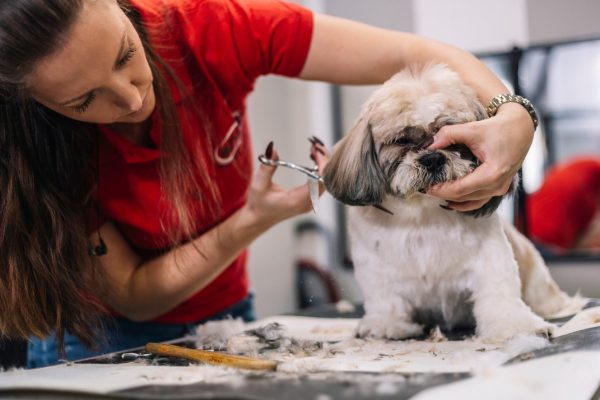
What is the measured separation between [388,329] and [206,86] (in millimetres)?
807

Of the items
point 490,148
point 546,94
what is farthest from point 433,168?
point 546,94

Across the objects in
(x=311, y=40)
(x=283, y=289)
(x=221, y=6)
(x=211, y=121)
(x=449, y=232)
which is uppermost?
(x=221, y=6)

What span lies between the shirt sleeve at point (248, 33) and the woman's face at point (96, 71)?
0.88ft

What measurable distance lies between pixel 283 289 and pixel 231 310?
269 cm

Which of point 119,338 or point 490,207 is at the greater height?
point 490,207

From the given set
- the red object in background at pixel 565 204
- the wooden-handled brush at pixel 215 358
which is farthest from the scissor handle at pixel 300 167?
the red object in background at pixel 565 204

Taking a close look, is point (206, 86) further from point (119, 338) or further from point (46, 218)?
point (119, 338)

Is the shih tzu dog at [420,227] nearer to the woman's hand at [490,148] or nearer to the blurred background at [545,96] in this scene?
the woman's hand at [490,148]

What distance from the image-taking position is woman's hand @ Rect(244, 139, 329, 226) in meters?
1.76

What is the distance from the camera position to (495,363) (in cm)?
118

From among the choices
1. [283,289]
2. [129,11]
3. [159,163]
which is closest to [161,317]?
[159,163]

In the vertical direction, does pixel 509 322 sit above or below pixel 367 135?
below

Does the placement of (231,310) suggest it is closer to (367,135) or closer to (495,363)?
(367,135)

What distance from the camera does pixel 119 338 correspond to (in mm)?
2107
